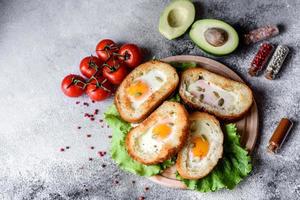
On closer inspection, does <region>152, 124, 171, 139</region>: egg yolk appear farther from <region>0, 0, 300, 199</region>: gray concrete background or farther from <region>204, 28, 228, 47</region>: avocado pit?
<region>204, 28, 228, 47</region>: avocado pit

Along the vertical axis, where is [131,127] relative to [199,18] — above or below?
below

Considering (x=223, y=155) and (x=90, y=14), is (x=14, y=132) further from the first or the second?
(x=223, y=155)

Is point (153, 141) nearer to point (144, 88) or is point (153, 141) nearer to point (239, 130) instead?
point (144, 88)

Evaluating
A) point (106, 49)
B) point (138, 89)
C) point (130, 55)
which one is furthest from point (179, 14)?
point (138, 89)

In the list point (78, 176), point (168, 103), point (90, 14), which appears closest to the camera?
point (168, 103)

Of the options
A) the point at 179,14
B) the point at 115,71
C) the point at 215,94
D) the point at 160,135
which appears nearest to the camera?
the point at 160,135

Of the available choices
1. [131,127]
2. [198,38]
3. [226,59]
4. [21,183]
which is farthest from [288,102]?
[21,183]
